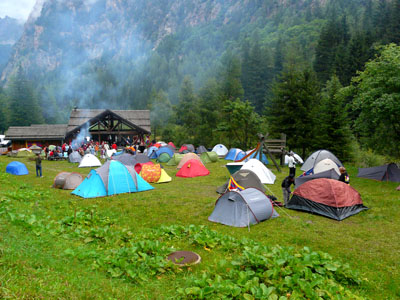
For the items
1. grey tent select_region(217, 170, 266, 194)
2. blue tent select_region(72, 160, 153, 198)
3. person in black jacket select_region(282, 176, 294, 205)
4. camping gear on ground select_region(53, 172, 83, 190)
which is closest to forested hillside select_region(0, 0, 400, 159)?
person in black jacket select_region(282, 176, 294, 205)

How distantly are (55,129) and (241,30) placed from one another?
376 feet

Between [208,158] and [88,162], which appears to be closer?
[88,162]

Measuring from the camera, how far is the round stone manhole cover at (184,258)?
6.78 m

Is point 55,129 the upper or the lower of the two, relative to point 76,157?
upper

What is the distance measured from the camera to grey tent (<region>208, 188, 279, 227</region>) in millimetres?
10164

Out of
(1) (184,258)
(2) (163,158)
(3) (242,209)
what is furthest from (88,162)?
(1) (184,258)

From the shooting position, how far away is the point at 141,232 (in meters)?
9.13

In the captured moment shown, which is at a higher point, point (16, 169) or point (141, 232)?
point (16, 169)

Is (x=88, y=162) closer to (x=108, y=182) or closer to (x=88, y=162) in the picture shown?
(x=88, y=162)

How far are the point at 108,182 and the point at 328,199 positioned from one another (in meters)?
9.35

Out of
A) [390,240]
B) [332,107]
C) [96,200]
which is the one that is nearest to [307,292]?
[390,240]

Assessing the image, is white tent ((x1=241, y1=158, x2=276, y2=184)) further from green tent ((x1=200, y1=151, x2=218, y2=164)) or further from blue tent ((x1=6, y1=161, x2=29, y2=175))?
blue tent ((x1=6, y1=161, x2=29, y2=175))

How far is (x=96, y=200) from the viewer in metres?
13.5

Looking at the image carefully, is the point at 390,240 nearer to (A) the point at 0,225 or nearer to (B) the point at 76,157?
(A) the point at 0,225
